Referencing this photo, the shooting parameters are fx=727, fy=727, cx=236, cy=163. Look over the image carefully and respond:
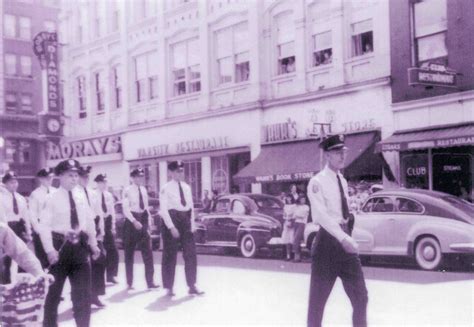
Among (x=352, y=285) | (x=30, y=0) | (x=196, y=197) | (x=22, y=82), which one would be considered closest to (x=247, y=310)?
(x=352, y=285)

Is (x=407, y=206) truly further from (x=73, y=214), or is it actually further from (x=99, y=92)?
(x=99, y=92)

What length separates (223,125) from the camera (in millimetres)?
25797

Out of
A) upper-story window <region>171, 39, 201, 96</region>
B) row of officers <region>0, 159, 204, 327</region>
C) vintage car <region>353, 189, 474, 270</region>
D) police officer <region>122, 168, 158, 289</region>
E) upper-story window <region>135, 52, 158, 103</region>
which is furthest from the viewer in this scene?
upper-story window <region>135, 52, 158, 103</region>

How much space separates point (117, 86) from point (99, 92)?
A: 5.28 ft

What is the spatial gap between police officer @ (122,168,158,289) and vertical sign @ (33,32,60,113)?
766 inches

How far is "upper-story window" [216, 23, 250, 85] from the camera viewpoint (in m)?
25.1

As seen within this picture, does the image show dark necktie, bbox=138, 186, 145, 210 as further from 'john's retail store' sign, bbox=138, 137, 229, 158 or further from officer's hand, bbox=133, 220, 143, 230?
'john's retail store' sign, bbox=138, 137, 229, 158

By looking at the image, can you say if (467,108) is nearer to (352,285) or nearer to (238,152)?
(238,152)

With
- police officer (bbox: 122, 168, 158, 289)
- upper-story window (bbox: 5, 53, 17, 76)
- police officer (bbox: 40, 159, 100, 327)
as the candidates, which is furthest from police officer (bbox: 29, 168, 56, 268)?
upper-story window (bbox: 5, 53, 17, 76)

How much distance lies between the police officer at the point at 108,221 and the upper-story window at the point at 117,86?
20516 mm

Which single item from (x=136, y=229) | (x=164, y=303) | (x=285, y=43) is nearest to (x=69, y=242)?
(x=164, y=303)

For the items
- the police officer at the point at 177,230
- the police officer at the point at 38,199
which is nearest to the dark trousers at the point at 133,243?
the police officer at the point at 177,230

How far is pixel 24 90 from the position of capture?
107ft

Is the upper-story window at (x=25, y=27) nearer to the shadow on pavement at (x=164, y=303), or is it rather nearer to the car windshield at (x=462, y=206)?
the car windshield at (x=462, y=206)
